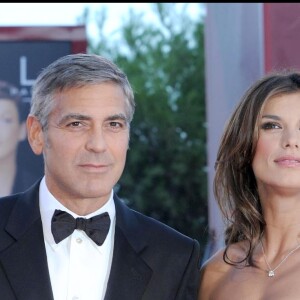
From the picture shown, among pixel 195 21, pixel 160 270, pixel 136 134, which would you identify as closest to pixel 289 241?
pixel 160 270

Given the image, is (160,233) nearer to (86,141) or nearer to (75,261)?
(75,261)

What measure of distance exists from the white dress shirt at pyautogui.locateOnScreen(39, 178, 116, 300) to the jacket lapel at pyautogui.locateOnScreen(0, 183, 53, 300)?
4 centimetres

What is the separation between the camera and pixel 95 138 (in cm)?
363

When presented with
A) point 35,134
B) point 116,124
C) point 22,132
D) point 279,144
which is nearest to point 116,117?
point 116,124

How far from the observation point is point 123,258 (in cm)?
375

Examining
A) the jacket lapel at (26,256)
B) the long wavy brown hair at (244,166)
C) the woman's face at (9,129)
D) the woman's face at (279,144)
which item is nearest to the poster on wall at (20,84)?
the woman's face at (9,129)

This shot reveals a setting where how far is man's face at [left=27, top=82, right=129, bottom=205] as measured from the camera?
3.64m

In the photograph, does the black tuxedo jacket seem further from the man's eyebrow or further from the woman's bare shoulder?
the man's eyebrow

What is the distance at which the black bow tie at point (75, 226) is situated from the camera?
3.68m

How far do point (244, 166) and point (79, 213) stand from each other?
→ 94 centimetres

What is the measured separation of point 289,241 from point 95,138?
113 centimetres

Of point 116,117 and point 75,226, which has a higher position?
point 116,117

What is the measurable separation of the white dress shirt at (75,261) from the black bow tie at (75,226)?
36 millimetres

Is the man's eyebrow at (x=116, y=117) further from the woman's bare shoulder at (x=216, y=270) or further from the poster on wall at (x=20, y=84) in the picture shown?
the poster on wall at (x=20, y=84)
